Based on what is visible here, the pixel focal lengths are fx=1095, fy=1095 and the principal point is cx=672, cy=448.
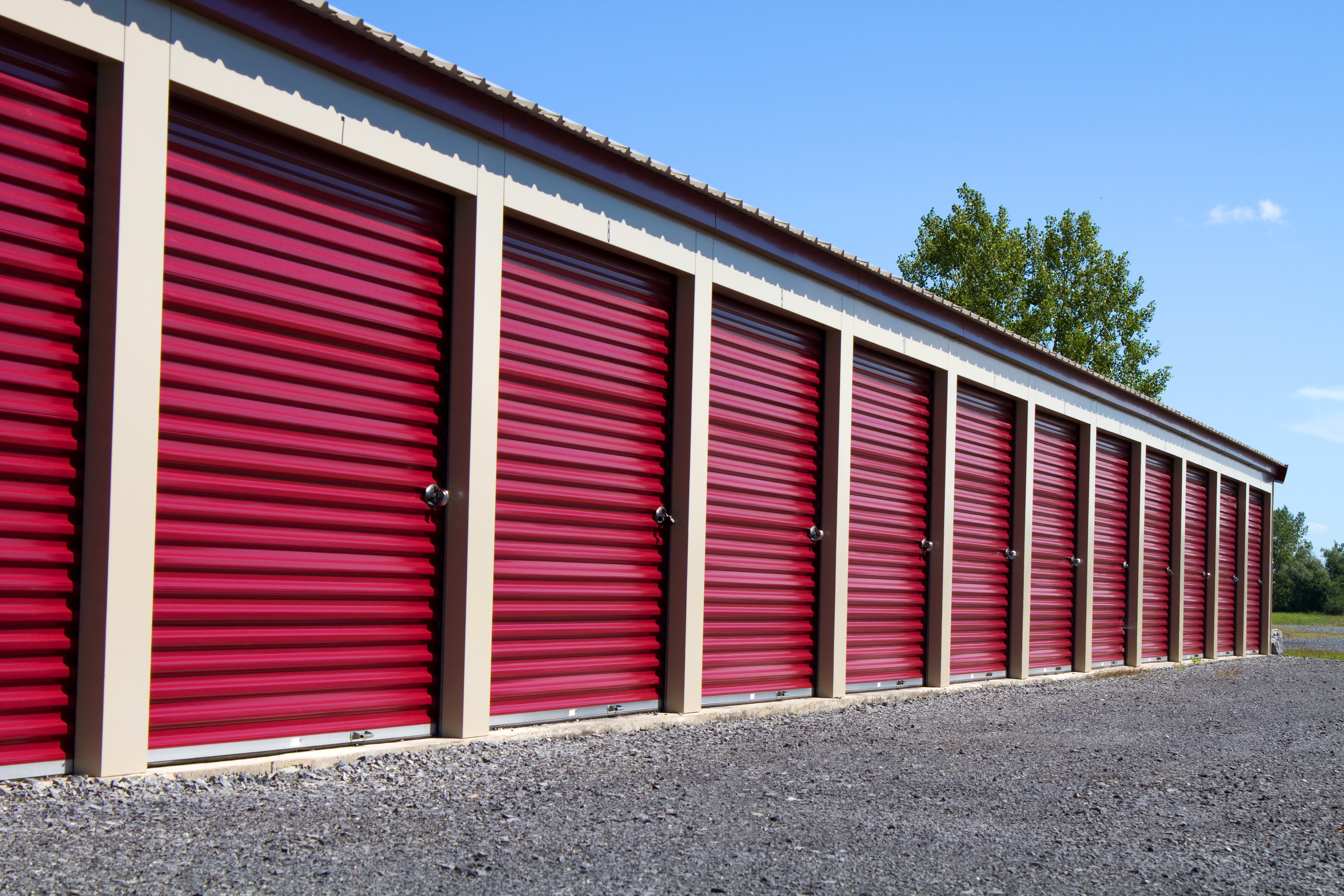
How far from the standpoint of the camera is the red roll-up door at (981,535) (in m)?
13.9

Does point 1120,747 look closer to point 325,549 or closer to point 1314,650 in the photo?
point 325,549

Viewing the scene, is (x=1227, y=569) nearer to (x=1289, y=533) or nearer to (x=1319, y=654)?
(x=1319, y=654)

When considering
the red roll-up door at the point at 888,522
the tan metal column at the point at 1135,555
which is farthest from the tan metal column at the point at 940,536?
the tan metal column at the point at 1135,555

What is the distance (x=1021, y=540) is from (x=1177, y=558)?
24.3 feet

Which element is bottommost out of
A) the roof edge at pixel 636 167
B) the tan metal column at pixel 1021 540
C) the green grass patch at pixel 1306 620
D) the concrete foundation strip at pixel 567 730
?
the green grass patch at pixel 1306 620

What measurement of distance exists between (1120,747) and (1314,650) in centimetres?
2425

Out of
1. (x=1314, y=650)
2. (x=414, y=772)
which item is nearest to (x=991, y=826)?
(x=414, y=772)

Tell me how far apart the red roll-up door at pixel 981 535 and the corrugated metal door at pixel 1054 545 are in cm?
82

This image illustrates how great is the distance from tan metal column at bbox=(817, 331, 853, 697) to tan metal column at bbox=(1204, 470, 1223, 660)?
48.5 ft

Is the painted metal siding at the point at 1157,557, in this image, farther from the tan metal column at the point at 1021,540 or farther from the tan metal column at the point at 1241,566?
the tan metal column at the point at 1021,540

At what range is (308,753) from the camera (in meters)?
6.40

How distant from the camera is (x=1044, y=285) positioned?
46250 millimetres

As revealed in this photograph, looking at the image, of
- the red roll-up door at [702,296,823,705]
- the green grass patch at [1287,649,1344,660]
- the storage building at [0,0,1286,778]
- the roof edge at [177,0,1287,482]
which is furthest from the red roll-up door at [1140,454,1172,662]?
the red roll-up door at [702,296,823,705]

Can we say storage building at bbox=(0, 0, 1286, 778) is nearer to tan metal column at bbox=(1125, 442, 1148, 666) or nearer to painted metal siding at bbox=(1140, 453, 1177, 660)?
tan metal column at bbox=(1125, 442, 1148, 666)
